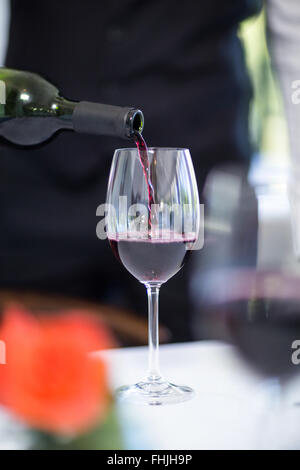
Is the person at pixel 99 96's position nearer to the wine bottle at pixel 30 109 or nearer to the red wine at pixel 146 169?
the wine bottle at pixel 30 109

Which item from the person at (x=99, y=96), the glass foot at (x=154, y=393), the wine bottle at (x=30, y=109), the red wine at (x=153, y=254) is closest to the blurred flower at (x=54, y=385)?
the glass foot at (x=154, y=393)

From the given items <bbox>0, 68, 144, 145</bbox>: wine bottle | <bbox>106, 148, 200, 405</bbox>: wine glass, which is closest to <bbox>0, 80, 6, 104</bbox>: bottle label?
<bbox>0, 68, 144, 145</bbox>: wine bottle

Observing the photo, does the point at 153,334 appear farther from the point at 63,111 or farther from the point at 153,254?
the point at 63,111

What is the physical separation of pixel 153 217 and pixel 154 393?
0.21 m

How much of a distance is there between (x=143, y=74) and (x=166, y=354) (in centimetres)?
68

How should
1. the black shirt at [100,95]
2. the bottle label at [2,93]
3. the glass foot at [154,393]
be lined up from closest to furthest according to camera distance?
the glass foot at [154,393] → the bottle label at [2,93] → the black shirt at [100,95]

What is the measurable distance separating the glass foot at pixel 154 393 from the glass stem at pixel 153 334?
1 cm

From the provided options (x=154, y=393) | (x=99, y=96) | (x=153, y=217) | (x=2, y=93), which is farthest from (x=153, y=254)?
(x=99, y=96)

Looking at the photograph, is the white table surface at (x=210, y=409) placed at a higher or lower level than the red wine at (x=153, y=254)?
Result: lower

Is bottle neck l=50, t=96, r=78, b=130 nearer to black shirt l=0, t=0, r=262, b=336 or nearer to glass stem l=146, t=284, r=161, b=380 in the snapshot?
glass stem l=146, t=284, r=161, b=380

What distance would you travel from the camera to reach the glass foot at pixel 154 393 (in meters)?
0.71

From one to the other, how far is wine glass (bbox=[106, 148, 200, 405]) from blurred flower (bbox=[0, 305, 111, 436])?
0.05 meters

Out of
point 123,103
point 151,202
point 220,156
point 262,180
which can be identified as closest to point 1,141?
point 151,202

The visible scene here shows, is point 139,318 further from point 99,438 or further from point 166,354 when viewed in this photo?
point 99,438
